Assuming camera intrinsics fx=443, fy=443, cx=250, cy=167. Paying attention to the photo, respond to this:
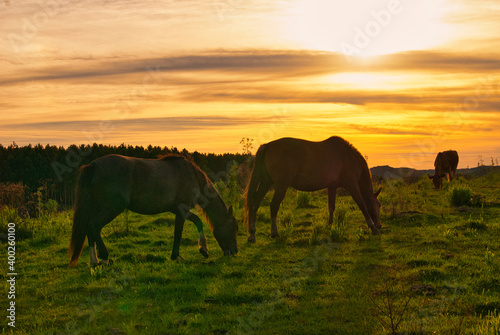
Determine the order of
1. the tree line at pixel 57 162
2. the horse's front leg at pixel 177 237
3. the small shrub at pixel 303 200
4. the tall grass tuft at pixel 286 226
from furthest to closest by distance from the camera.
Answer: the tree line at pixel 57 162 < the small shrub at pixel 303 200 < the tall grass tuft at pixel 286 226 < the horse's front leg at pixel 177 237

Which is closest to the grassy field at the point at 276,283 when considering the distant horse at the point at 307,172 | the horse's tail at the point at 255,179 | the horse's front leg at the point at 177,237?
the horse's front leg at the point at 177,237

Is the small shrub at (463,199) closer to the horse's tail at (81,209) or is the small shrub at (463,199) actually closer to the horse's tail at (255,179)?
the horse's tail at (255,179)

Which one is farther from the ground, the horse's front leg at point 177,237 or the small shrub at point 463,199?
the small shrub at point 463,199

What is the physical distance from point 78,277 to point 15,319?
2004mm

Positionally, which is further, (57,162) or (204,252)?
(57,162)

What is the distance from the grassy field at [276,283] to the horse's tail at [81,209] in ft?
1.73

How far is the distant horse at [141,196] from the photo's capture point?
8625 mm

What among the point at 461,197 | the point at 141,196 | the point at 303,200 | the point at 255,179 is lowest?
the point at 303,200

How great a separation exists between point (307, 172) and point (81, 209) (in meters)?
5.92

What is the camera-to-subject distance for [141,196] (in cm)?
909

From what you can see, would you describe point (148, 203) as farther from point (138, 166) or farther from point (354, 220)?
point (354, 220)

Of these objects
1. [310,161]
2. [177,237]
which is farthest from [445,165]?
[177,237]

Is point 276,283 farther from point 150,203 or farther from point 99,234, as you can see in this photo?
point 99,234

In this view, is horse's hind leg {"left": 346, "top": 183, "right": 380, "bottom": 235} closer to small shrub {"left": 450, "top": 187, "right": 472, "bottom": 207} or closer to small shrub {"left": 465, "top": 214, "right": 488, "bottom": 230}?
small shrub {"left": 465, "top": 214, "right": 488, "bottom": 230}
